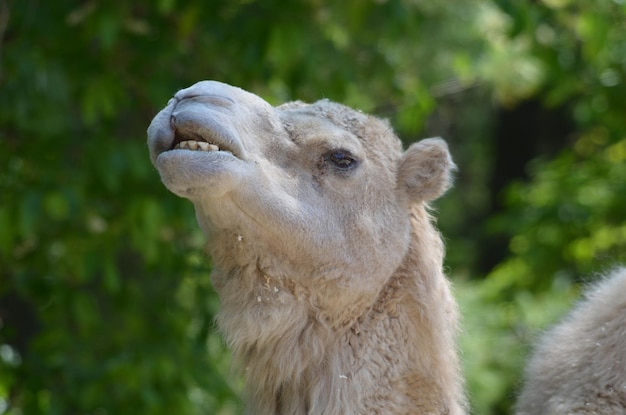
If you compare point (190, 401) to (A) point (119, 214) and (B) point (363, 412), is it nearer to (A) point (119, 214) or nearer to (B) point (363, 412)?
(A) point (119, 214)

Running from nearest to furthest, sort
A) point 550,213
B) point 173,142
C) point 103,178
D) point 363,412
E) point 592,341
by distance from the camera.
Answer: point 173,142, point 363,412, point 592,341, point 103,178, point 550,213

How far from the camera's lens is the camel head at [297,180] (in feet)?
11.7

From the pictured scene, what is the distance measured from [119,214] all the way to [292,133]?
109 inches

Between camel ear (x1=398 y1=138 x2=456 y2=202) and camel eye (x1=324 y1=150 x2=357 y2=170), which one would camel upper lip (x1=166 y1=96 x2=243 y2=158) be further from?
camel ear (x1=398 y1=138 x2=456 y2=202)

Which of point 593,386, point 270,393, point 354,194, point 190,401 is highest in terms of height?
point 354,194

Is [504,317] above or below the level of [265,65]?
below

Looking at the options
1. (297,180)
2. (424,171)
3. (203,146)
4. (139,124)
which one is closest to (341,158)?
(297,180)

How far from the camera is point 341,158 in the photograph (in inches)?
160

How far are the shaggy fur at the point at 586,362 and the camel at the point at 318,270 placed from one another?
0.35 m

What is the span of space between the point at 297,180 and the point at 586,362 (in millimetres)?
1215

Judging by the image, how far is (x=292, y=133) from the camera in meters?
4.00

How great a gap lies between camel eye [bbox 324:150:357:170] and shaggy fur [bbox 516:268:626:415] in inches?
41.9

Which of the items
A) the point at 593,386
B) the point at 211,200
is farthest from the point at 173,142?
the point at 593,386

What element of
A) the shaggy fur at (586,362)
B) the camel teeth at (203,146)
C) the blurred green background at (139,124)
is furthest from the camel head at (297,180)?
the blurred green background at (139,124)
